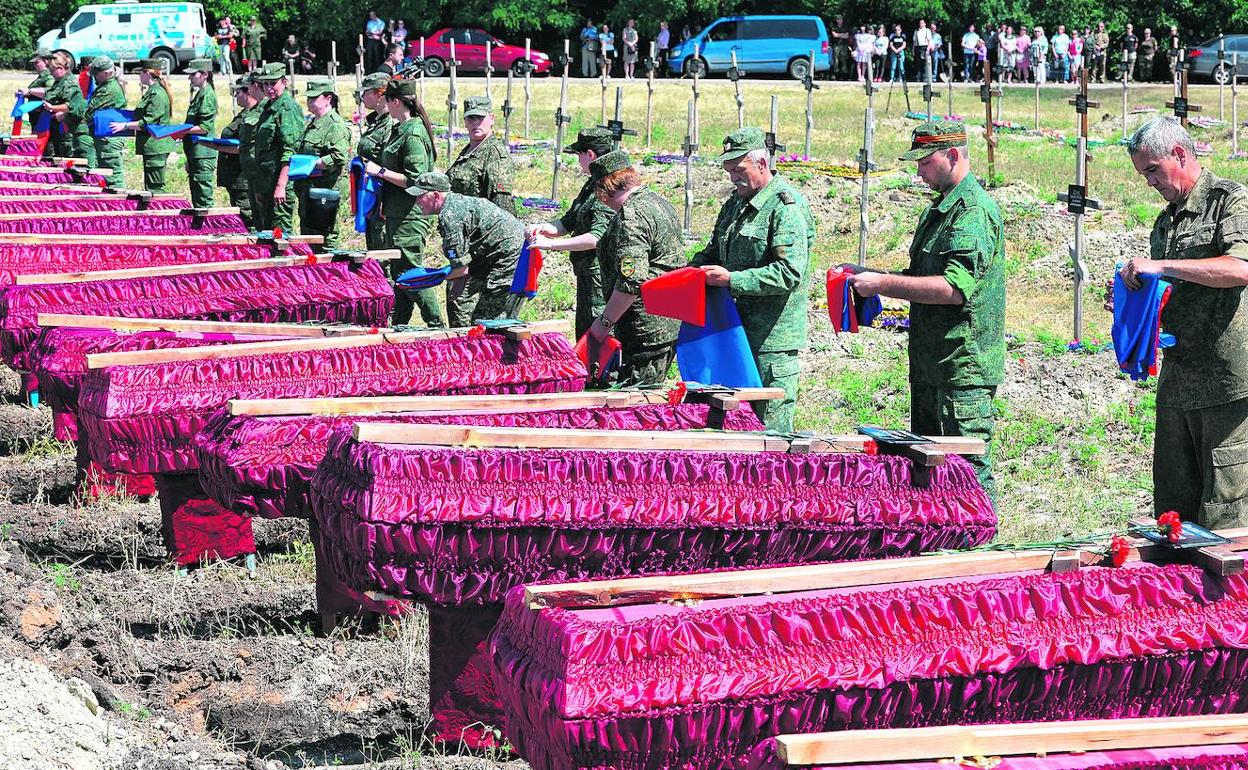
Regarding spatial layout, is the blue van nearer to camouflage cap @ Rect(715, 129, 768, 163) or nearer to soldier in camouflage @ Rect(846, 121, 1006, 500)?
camouflage cap @ Rect(715, 129, 768, 163)

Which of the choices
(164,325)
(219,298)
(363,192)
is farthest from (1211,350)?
(363,192)

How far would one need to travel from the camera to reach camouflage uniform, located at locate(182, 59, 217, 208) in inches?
623

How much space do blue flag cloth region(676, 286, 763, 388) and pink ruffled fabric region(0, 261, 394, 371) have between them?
9.62 ft

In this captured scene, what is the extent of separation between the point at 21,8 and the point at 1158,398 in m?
43.2

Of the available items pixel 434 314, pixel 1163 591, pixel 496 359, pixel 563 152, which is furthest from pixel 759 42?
pixel 1163 591

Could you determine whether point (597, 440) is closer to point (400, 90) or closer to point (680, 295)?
point (680, 295)

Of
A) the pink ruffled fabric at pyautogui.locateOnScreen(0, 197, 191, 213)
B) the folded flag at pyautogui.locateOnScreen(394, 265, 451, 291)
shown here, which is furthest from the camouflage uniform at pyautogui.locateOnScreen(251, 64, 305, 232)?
the folded flag at pyautogui.locateOnScreen(394, 265, 451, 291)

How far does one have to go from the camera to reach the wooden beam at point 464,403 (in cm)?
600

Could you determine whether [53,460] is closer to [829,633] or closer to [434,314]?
[434,314]

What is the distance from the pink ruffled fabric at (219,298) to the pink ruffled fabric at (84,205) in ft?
11.1

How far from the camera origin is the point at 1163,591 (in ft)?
13.7

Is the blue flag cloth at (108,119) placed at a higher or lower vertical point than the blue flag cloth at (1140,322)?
higher

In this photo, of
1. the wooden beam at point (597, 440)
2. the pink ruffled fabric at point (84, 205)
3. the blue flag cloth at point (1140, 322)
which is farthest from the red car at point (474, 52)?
the wooden beam at point (597, 440)

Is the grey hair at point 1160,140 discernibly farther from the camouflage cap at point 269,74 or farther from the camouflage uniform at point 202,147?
the camouflage uniform at point 202,147
